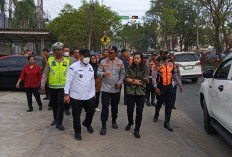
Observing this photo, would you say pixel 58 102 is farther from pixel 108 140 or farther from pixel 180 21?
pixel 180 21

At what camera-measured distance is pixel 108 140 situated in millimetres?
5184

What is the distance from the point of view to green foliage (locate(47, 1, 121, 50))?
29219 millimetres

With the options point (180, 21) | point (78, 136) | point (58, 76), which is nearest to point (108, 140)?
point (78, 136)

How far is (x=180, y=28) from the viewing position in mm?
42750

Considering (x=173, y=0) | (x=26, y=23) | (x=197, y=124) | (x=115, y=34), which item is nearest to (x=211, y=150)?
(x=197, y=124)

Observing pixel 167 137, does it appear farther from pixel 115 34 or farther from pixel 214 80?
pixel 115 34

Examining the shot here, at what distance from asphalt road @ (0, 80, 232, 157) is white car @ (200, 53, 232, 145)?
0.42 meters

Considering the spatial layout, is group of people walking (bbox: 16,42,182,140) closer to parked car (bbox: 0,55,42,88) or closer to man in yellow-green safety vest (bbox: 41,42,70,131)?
man in yellow-green safety vest (bbox: 41,42,70,131)

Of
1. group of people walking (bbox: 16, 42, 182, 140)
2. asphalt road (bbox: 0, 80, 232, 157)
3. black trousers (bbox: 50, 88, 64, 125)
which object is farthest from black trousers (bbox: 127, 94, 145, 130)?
black trousers (bbox: 50, 88, 64, 125)

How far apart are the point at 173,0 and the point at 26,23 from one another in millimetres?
25942

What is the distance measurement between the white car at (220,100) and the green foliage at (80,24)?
79.9 ft

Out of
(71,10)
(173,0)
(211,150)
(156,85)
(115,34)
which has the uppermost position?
(173,0)

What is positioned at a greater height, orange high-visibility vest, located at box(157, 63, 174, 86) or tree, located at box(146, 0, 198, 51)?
tree, located at box(146, 0, 198, 51)

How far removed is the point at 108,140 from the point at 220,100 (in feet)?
7.03
